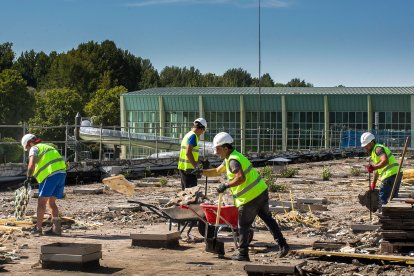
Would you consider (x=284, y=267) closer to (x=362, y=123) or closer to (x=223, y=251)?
(x=223, y=251)

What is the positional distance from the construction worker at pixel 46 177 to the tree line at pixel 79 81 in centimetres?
5411

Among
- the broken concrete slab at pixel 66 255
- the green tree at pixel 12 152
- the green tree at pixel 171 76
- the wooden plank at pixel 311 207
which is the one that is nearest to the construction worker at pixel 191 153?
the wooden plank at pixel 311 207

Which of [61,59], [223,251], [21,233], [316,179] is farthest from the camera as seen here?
[61,59]

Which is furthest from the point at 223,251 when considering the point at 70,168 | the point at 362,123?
the point at 362,123

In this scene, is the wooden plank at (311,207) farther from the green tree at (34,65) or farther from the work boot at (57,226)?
the green tree at (34,65)

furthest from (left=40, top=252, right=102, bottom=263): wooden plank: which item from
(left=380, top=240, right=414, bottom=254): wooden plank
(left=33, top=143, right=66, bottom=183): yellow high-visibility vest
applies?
(left=380, top=240, right=414, bottom=254): wooden plank

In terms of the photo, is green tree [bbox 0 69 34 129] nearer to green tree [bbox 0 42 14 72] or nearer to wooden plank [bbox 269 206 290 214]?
green tree [bbox 0 42 14 72]

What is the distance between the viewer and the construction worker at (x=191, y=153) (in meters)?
15.4

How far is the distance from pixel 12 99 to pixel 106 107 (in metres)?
15.6

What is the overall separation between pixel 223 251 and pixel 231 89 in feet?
275

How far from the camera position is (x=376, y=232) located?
13156 millimetres

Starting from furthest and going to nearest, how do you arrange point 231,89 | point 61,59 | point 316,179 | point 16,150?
1. point 61,59
2. point 231,89
3. point 16,150
4. point 316,179

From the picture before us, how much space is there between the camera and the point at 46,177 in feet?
47.8

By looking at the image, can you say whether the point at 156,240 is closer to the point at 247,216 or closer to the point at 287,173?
the point at 247,216
